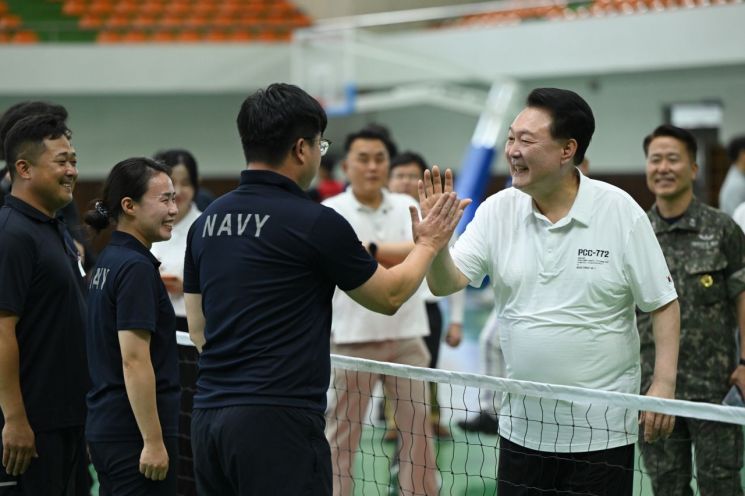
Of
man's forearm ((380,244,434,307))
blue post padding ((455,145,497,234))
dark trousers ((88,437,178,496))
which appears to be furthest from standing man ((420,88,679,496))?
blue post padding ((455,145,497,234))

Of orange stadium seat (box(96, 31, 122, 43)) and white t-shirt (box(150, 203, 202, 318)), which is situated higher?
orange stadium seat (box(96, 31, 122, 43))

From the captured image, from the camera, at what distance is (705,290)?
183 inches

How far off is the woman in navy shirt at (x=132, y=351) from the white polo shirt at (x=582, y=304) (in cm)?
126

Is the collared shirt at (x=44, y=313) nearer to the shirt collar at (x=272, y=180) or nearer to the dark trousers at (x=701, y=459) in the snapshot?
the shirt collar at (x=272, y=180)

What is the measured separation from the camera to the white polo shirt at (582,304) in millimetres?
3561

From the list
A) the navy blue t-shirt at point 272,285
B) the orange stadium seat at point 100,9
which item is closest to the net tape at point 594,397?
the navy blue t-shirt at point 272,285

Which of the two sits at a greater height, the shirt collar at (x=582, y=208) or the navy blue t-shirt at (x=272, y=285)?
the shirt collar at (x=582, y=208)

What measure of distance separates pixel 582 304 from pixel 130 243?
164cm

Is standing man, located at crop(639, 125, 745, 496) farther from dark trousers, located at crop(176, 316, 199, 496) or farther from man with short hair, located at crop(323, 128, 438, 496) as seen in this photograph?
dark trousers, located at crop(176, 316, 199, 496)

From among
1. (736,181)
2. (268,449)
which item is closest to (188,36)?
(736,181)

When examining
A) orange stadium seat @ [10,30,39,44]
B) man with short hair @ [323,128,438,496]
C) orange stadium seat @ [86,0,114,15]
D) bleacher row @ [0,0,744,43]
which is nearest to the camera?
man with short hair @ [323,128,438,496]

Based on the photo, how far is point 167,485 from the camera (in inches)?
145

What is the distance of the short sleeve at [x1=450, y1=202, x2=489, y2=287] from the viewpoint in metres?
3.81

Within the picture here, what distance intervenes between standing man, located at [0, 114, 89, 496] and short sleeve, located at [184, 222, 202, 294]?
0.81m
